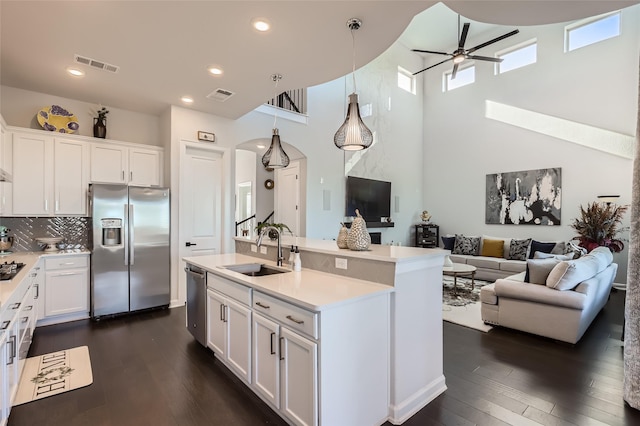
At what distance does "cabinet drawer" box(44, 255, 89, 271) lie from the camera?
3758mm

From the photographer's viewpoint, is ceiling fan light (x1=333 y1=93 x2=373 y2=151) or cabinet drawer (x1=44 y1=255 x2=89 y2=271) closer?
ceiling fan light (x1=333 y1=93 x2=373 y2=151)

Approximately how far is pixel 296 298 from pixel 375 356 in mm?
665

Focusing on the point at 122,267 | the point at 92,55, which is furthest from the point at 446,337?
the point at 92,55

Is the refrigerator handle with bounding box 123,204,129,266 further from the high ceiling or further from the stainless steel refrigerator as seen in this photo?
the high ceiling

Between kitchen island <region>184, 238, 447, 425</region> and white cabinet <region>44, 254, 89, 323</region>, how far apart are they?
103 inches

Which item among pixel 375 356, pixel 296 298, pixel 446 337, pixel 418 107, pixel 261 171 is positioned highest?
pixel 418 107

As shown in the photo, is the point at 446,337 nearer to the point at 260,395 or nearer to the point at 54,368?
the point at 260,395

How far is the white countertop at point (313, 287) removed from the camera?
178 cm

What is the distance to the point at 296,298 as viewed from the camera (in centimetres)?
181

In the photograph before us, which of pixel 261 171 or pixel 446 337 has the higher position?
pixel 261 171

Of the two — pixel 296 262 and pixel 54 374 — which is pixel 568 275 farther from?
pixel 54 374

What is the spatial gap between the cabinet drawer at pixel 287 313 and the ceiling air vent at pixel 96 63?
303 cm

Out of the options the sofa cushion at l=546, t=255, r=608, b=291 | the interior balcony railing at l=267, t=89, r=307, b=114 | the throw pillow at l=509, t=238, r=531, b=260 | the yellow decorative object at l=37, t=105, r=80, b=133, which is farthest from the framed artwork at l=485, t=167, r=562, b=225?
the yellow decorative object at l=37, t=105, r=80, b=133

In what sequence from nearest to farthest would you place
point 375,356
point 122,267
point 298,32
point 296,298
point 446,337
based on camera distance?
point 296,298, point 375,356, point 298,32, point 446,337, point 122,267
